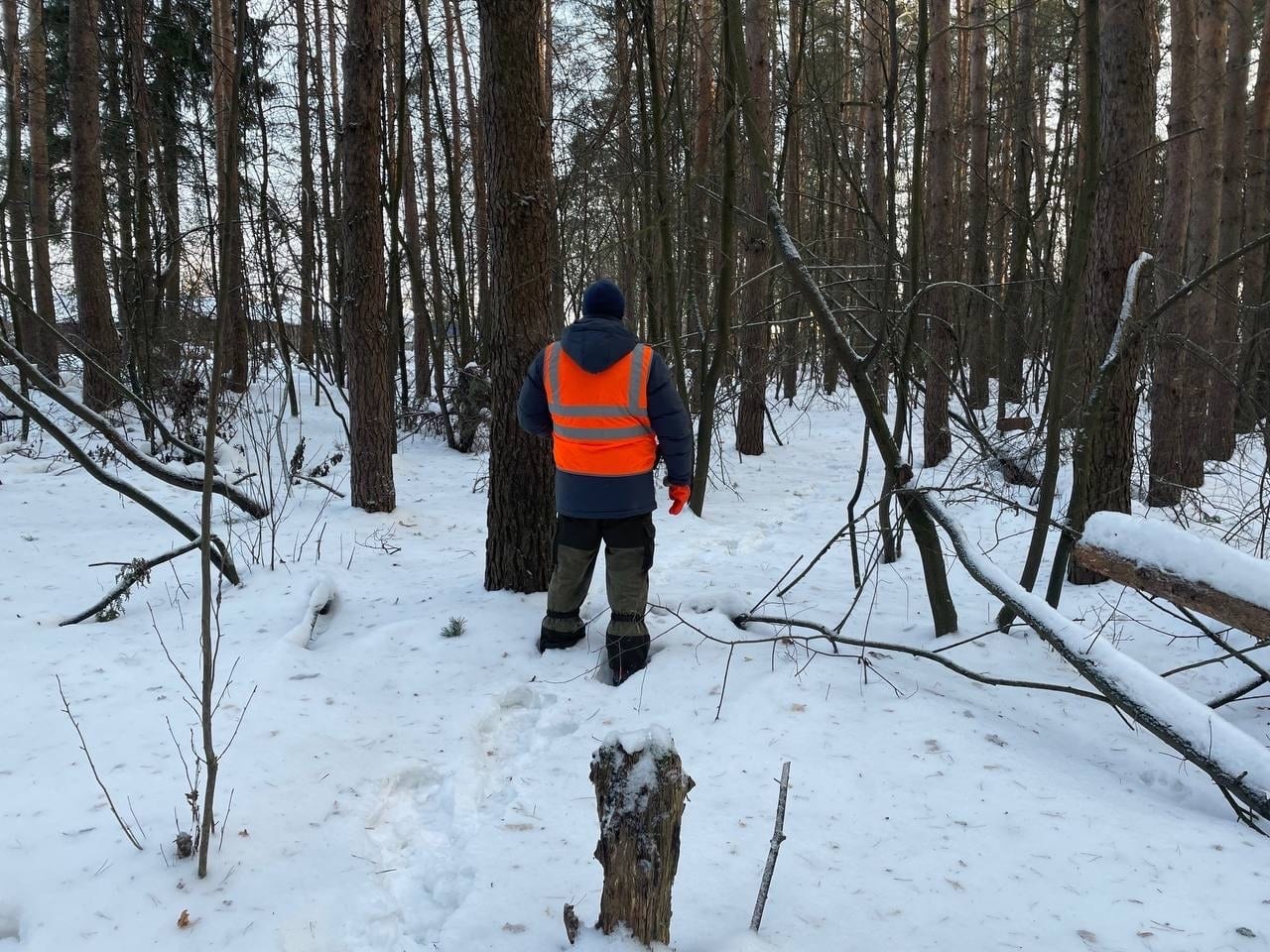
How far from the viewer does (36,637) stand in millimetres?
3801

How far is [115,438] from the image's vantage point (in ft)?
13.0

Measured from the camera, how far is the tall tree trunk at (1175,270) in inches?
291

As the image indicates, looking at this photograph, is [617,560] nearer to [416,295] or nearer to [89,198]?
[416,295]

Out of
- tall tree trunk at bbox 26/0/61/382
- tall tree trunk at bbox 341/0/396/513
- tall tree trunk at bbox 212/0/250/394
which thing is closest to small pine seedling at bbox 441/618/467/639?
tall tree trunk at bbox 212/0/250/394

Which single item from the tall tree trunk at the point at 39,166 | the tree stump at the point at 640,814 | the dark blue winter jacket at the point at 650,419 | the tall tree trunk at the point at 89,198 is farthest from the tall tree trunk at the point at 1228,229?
the tall tree trunk at the point at 39,166

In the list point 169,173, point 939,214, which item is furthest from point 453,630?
point 169,173

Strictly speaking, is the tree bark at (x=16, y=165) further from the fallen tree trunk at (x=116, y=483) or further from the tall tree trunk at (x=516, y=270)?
the tall tree trunk at (x=516, y=270)

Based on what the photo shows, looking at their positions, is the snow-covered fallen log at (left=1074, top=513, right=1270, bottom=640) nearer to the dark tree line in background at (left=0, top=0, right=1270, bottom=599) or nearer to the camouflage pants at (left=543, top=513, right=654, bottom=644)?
the dark tree line in background at (left=0, top=0, right=1270, bottom=599)

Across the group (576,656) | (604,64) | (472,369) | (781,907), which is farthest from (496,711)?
(604,64)

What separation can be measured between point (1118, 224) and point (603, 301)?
11.0ft

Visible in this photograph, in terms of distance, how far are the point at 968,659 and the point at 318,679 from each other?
119 inches

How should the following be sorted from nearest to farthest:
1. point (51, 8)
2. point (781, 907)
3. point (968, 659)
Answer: point (781, 907)
point (968, 659)
point (51, 8)

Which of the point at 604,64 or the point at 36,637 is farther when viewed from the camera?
the point at 604,64

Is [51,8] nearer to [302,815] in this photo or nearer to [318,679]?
[318,679]
